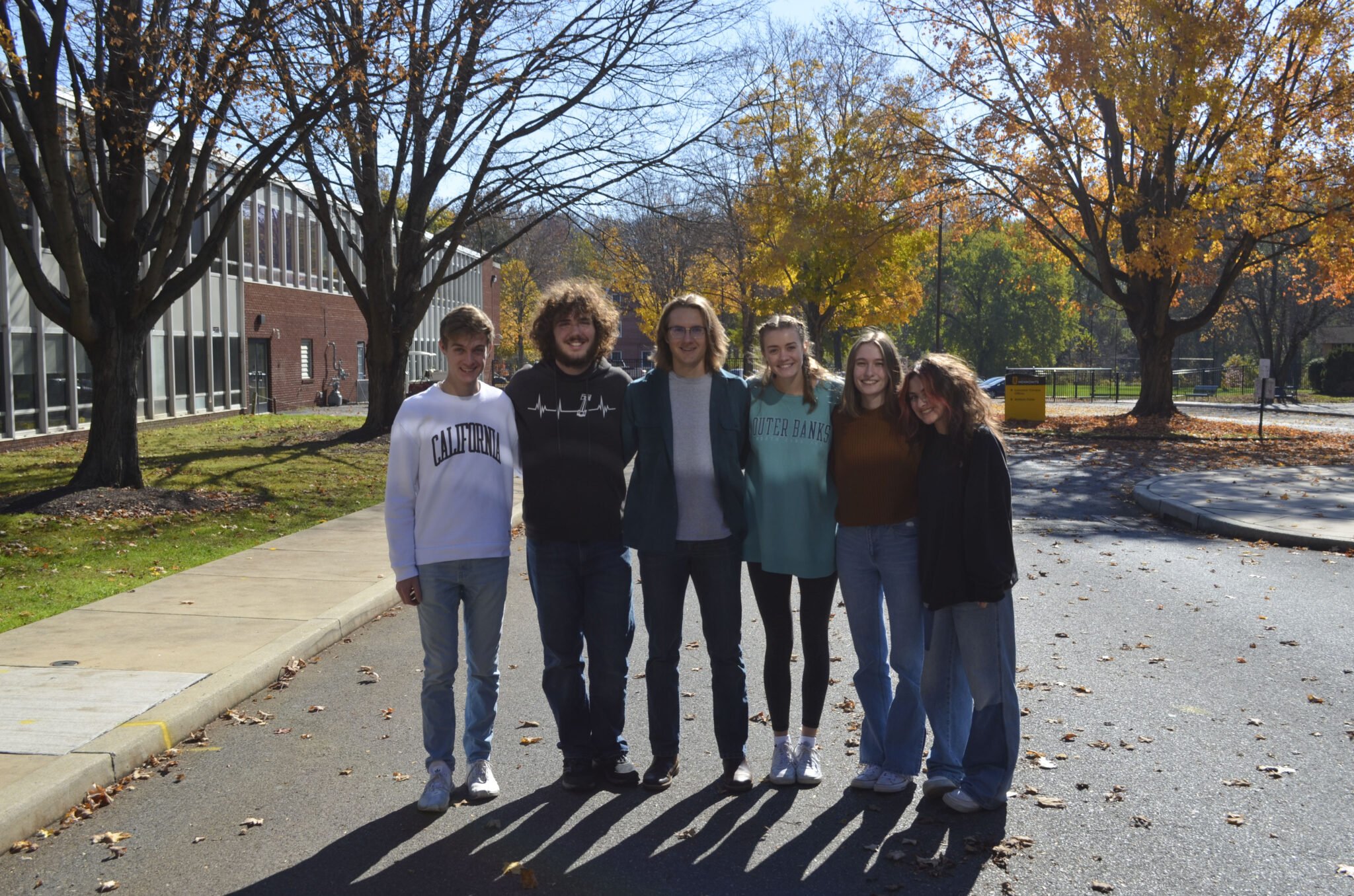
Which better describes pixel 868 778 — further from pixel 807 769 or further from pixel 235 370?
pixel 235 370

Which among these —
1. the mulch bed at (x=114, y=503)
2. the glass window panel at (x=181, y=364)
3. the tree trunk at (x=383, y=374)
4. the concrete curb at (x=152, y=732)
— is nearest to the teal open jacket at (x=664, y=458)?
the concrete curb at (x=152, y=732)

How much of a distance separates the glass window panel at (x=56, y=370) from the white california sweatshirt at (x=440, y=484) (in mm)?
22588

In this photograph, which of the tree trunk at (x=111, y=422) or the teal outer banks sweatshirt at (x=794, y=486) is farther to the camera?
the tree trunk at (x=111, y=422)

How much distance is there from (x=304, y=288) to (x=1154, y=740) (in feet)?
127

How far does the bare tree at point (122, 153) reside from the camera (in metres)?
12.2

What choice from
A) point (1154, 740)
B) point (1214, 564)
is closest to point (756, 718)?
point (1154, 740)

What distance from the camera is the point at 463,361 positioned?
473 centimetres

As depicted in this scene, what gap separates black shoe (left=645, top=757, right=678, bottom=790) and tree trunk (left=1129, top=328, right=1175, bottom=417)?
89.7 ft

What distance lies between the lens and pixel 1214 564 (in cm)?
1062

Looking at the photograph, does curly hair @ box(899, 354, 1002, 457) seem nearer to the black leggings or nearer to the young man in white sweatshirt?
the black leggings

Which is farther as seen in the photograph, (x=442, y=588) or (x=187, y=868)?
(x=442, y=588)

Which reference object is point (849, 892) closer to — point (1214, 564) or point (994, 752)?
point (994, 752)

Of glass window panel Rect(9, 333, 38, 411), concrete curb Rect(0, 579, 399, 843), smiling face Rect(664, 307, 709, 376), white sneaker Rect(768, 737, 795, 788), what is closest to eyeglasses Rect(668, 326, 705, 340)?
smiling face Rect(664, 307, 709, 376)

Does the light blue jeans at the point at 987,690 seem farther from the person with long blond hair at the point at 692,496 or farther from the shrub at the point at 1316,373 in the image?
the shrub at the point at 1316,373
